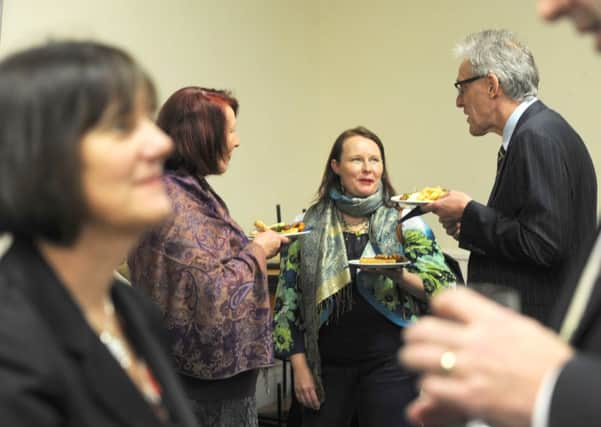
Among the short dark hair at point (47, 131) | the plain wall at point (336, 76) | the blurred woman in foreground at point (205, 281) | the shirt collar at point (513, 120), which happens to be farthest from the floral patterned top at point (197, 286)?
the plain wall at point (336, 76)

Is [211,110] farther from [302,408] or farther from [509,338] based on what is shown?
[509,338]

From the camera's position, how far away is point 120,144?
0.88 meters

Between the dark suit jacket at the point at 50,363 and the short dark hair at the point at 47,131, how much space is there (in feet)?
0.21

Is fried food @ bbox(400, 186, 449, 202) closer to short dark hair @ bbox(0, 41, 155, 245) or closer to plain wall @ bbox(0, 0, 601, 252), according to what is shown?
plain wall @ bbox(0, 0, 601, 252)

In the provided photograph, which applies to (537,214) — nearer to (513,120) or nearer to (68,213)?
(513,120)

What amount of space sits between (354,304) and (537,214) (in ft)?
2.57

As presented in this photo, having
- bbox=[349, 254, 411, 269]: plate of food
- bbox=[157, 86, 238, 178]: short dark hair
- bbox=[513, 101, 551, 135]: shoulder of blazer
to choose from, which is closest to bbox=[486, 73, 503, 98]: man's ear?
bbox=[513, 101, 551, 135]: shoulder of blazer

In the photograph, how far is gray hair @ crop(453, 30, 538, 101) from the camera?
2490 mm

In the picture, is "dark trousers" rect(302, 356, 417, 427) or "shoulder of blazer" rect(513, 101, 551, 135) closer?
"shoulder of blazer" rect(513, 101, 551, 135)

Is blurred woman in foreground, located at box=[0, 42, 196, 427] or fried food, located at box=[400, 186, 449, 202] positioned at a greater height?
blurred woman in foreground, located at box=[0, 42, 196, 427]

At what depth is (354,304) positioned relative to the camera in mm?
2631

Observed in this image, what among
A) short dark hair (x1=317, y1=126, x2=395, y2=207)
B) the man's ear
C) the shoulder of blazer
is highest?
the man's ear

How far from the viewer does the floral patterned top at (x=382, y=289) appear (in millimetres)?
2615

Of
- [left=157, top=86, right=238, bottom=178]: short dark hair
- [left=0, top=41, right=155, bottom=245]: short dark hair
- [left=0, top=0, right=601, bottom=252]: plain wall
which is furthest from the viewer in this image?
[left=0, top=0, right=601, bottom=252]: plain wall
